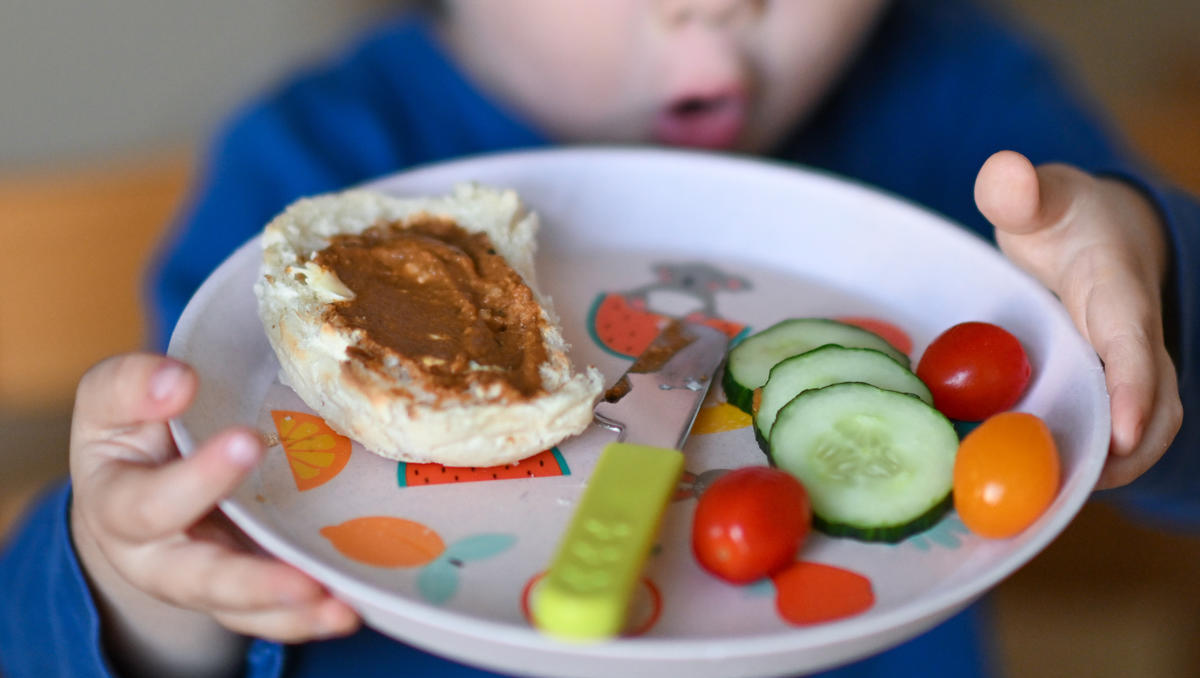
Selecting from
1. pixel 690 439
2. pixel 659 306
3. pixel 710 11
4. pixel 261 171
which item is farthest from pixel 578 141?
pixel 690 439

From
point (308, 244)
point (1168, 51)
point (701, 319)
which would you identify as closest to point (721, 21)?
point (701, 319)

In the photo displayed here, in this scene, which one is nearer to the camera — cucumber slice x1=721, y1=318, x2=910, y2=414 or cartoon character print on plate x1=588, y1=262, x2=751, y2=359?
cucumber slice x1=721, y1=318, x2=910, y2=414

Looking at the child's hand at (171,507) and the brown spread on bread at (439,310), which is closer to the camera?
the child's hand at (171,507)

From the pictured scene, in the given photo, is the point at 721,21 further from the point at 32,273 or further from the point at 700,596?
the point at 32,273

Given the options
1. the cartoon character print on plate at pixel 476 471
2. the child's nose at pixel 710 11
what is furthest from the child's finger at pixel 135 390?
the child's nose at pixel 710 11

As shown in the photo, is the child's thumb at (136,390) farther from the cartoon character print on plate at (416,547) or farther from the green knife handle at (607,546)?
the green knife handle at (607,546)

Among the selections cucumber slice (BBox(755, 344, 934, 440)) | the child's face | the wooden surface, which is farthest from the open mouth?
the wooden surface

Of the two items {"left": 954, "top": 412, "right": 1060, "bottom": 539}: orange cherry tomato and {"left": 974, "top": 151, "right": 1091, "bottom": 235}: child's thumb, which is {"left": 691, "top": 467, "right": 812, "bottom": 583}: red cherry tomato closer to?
{"left": 954, "top": 412, "right": 1060, "bottom": 539}: orange cherry tomato
